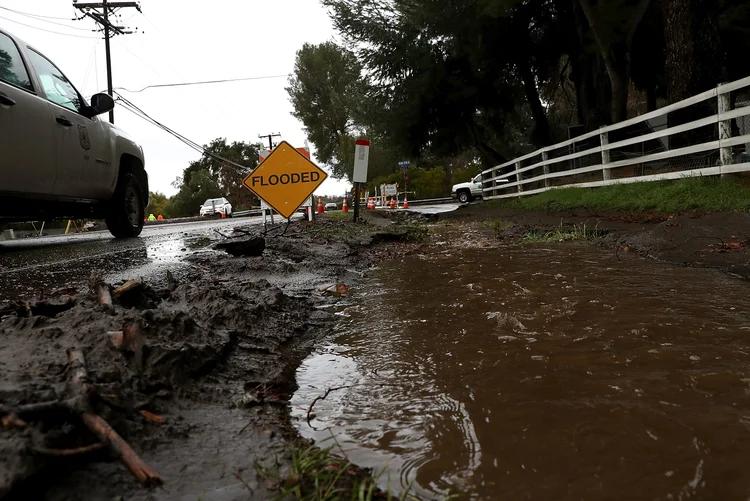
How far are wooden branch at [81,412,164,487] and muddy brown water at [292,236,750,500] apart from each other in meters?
0.55

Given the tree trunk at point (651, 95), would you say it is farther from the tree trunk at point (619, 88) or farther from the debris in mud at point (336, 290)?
the debris in mud at point (336, 290)

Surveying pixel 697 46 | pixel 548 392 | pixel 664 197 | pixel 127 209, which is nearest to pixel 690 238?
pixel 664 197

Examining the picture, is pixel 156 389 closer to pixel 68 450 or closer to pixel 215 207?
pixel 68 450

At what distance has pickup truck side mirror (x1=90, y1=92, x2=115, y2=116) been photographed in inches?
222

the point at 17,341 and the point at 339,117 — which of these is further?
the point at 339,117

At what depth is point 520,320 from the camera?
2744mm

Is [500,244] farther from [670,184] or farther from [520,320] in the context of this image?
[520,320]

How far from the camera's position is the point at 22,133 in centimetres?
455

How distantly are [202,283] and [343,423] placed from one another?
5.96ft

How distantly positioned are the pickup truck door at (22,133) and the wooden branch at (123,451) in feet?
13.4

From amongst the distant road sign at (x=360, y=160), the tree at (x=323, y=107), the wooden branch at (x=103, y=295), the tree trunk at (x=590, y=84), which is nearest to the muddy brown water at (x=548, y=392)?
the wooden branch at (x=103, y=295)

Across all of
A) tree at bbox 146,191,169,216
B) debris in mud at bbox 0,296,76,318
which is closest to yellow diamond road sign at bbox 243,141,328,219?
debris in mud at bbox 0,296,76,318

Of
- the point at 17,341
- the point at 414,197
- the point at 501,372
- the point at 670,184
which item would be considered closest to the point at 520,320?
the point at 501,372

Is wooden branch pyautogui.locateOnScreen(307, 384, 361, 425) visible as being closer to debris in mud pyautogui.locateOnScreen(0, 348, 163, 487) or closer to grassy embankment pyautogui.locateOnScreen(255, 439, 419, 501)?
grassy embankment pyautogui.locateOnScreen(255, 439, 419, 501)
